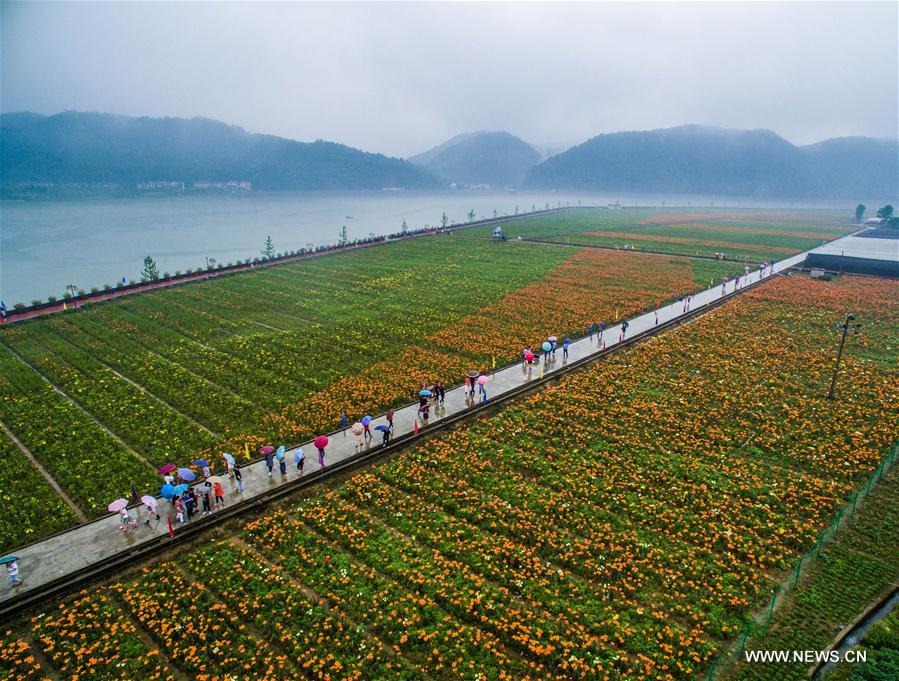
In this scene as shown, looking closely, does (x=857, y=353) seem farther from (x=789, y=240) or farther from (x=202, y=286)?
(x=789, y=240)

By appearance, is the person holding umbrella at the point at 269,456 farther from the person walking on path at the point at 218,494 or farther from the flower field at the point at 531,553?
the flower field at the point at 531,553

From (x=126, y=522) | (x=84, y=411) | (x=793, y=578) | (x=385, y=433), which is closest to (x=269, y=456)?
(x=385, y=433)

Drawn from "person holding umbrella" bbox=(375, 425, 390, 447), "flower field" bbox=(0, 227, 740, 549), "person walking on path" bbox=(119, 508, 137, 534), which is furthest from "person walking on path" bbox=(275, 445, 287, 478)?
"person walking on path" bbox=(119, 508, 137, 534)

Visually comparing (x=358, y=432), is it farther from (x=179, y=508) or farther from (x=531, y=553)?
(x=531, y=553)

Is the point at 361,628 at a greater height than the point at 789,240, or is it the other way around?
the point at 789,240

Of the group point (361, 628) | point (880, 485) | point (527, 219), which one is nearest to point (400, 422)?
point (361, 628)

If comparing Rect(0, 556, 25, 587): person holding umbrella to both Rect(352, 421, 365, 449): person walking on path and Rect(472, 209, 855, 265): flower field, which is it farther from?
Rect(472, 209, 855, 265): flower field

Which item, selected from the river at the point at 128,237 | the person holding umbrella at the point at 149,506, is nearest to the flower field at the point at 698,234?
the river at the point at 128,237
